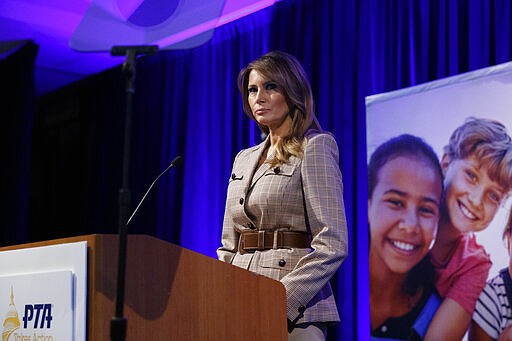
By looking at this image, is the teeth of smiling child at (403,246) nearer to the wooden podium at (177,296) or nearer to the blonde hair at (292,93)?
the blonde hair at (292,93)

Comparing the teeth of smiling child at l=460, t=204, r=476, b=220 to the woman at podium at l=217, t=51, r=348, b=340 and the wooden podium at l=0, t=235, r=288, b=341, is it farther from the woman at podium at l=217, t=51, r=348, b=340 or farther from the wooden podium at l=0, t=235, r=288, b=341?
the wooden podium at l=0, t=235, r=288, b=341

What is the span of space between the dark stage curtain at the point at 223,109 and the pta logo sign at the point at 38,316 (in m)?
3.15

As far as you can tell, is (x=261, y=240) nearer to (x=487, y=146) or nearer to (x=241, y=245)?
(x=241, y=245)

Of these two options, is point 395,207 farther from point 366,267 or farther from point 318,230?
point 318,230

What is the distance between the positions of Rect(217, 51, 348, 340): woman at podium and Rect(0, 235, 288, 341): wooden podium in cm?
19

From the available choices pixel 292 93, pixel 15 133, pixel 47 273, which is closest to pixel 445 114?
pixel 292 93

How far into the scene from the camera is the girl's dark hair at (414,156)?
373 centimetres

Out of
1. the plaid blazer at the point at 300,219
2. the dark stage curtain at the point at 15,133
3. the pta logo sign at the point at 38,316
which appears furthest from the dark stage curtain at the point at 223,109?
the pta logo sign at the point at 38,316

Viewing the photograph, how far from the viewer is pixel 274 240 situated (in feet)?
6.58

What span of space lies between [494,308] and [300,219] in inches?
71.2

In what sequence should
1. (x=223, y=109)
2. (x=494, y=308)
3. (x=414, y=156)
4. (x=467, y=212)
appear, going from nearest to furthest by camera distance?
1. (x=494, y=308)
2. (x=467, y=212)
3. (x=414, y=156)
4. (x=223, y=109)

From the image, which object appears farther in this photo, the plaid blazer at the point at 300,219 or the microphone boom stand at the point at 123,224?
the plaid blazer at the point at 300,219

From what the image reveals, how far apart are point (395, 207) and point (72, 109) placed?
186 inches

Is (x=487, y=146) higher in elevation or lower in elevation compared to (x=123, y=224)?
higher
